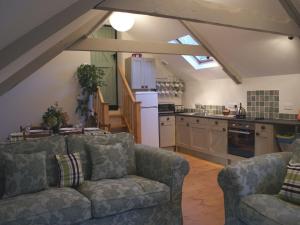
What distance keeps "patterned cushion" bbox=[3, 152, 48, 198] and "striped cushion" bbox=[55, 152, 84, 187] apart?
16 centimetres

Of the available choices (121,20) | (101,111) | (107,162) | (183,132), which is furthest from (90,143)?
(183,132)

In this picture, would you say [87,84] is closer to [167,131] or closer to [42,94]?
[42,94]

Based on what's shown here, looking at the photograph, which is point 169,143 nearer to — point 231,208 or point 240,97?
point 240,97

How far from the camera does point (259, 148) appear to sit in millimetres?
4496

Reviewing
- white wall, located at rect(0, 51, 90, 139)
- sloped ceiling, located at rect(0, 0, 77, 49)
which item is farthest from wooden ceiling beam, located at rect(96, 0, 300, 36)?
white wall, located at rect(0, 51, 90, 139)

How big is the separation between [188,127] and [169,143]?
68 cm

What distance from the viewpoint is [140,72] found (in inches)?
253

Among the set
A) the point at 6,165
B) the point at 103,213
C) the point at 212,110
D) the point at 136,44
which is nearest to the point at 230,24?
the point at 136,44

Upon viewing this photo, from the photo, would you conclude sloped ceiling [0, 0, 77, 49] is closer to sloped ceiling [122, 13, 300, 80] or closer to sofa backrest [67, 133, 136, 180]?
sofa backrest [67, 133, 136, 180]

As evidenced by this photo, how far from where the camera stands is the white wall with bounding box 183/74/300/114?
15.0 ft

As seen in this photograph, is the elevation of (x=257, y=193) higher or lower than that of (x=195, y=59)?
lower

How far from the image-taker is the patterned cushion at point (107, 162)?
9.00 feet

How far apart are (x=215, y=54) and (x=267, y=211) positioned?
3.78 metres

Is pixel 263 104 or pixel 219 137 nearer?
pixel 263 104
